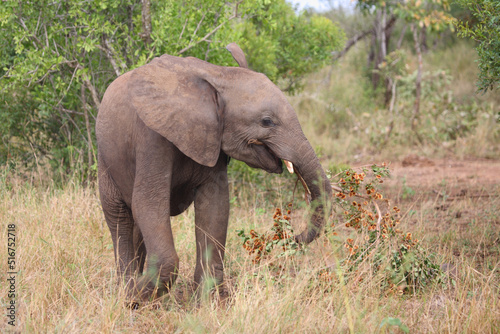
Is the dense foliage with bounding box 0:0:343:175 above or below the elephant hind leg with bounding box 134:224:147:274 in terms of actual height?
above

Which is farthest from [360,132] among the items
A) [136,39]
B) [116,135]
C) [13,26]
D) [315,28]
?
[116,135]

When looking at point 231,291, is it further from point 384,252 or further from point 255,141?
point 384,252

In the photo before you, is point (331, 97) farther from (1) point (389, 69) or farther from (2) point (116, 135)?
(2) point (116, 135)

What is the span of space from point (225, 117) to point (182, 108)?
306 millimetres

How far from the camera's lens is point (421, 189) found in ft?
29.2

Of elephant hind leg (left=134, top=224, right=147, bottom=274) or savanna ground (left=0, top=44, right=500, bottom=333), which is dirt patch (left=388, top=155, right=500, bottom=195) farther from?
elephant hind leg (left=134, top=224, right=147, bottom=274)

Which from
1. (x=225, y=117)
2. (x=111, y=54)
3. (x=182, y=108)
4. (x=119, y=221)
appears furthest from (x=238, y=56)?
(x=111, y=54)

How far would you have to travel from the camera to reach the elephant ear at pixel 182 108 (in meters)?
3.96

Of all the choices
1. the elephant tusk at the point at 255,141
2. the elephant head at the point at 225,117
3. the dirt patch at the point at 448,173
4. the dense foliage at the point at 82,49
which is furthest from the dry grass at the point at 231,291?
the dirt patch at the point at 448,173

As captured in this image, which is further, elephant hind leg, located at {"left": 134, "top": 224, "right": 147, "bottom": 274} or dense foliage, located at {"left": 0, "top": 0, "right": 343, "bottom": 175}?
dense foliage, located at {"left": 0, "top": 0, "right": 343, "bottom": 175}

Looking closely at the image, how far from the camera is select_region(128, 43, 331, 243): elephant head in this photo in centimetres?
397

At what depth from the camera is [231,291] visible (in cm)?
444

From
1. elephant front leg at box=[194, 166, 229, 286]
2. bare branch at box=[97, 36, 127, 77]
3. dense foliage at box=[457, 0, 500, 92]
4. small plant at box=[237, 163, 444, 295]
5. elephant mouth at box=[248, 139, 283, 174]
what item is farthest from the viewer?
bare branch at box=[97, 36, 127, 77]

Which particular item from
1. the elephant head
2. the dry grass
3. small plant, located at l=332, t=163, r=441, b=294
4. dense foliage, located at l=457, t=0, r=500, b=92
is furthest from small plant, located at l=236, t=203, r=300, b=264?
dense foliage, located at l=457, t=0, r=500, b=92
